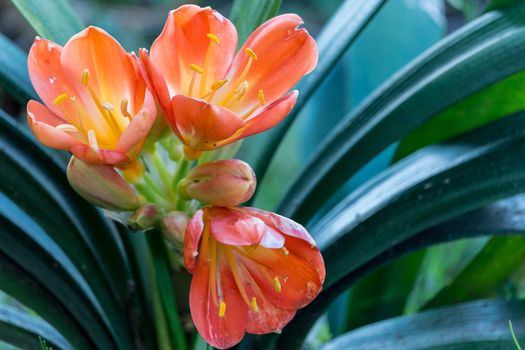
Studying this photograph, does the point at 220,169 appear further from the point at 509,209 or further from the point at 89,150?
the point at 509,209

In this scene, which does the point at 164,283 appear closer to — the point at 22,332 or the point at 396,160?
the point at 22,332

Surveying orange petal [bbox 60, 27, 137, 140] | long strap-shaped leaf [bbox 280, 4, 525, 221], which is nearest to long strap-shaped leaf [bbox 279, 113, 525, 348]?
long strap-shaped leaf [bbox 280, 4, 525, 221]

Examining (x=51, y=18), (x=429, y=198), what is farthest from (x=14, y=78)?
(x=429, y=198)

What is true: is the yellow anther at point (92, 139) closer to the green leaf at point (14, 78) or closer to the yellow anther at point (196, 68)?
the yellow anther at point (196, 68)

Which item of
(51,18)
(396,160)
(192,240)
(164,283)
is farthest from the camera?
(396,160)

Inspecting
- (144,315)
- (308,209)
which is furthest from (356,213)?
(144,315)

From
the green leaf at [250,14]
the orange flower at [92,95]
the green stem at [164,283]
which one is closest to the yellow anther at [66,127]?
the orange flower at [92,95]
